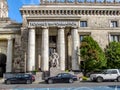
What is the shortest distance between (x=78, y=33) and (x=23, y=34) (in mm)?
11357

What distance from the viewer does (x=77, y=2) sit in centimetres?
5950

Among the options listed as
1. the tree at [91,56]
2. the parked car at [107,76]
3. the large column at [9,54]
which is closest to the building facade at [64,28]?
the large column at [9,54]

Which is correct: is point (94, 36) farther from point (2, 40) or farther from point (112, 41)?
point (2, 40)

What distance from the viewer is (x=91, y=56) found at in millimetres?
48312

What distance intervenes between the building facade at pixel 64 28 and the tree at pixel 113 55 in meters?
5.14

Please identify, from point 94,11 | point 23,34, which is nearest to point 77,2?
point 94,11

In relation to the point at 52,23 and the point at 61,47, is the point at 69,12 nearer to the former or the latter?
the point at 52,23

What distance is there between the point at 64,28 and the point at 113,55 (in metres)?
10.6

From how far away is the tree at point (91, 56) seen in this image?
48.0 metres

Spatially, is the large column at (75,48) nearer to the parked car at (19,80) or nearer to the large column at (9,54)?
the parked car at (19,80)

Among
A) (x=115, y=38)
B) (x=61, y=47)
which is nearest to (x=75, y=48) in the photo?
(x=61, y=47)

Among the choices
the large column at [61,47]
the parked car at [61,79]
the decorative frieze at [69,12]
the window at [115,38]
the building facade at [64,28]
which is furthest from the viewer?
the window at [115,38]

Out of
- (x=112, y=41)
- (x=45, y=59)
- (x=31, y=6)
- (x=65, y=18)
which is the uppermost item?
(x=31, y=6)

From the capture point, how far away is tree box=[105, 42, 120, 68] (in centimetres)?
4966
